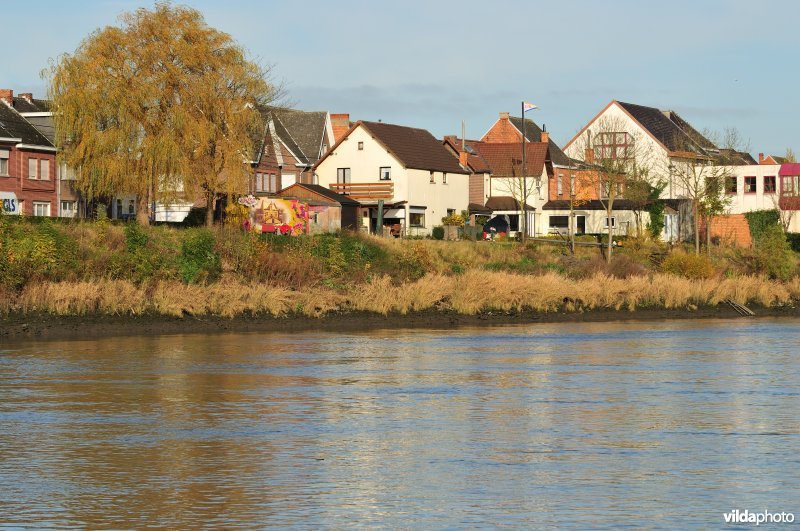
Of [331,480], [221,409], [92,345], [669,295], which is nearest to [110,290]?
[92,345]

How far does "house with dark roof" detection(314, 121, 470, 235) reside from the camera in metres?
89.6

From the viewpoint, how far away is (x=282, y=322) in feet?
157

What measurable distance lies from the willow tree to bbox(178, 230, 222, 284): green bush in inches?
455

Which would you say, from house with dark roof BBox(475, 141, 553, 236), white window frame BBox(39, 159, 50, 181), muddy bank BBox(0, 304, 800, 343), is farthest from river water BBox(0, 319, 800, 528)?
house with dark roof BBox(475, 141, 553, 236)

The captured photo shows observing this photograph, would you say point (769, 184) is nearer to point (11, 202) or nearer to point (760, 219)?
point (760, 219)

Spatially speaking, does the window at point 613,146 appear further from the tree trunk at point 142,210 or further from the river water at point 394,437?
the river water at point 394,437

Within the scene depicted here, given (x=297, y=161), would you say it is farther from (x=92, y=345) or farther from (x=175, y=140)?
(x=92, y=345)

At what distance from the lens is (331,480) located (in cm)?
1769

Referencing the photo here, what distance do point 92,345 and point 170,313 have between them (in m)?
7.45

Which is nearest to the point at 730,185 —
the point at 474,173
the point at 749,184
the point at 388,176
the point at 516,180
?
the point at 749,184

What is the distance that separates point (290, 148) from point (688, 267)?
41.2 meters

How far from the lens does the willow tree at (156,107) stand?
62688mm

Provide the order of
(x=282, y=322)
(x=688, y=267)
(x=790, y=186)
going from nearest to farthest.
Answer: (x=282, y=322), (x=688, y=267), (x=790, y=186)

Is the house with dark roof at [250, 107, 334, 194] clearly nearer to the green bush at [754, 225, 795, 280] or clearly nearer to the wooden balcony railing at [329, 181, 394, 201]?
the wooden balcony railing at [329, 181, 394, 201]
